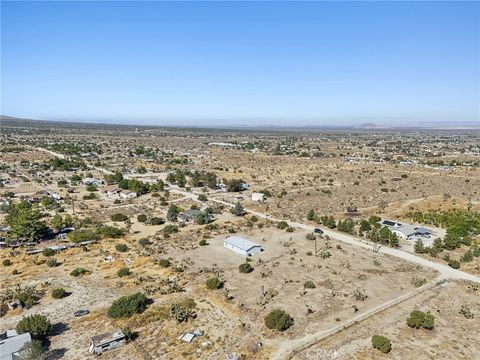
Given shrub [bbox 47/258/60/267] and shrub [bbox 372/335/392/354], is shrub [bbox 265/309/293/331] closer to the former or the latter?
shrub [bbox 372/335/392/354]

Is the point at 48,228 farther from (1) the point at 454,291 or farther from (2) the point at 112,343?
(1) the point at 454,291

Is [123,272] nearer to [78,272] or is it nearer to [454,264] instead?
[78,272]

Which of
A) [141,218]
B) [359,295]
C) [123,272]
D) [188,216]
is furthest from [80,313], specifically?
[188,216]

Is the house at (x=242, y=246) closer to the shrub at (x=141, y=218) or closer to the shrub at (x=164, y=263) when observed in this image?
the shrub at (x=164, y=263)

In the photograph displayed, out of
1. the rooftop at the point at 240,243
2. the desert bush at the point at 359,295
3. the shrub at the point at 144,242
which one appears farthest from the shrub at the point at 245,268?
the shrub at the point at 144,242

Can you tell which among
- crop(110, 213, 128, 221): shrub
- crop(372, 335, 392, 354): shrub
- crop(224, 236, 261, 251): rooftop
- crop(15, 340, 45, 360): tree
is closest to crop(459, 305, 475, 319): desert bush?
crop(372, 335, 392, 354): shrub

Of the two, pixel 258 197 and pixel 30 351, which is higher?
pixel 30 351

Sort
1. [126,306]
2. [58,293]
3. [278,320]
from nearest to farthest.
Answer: [278,320], [126,306], [58,293]
